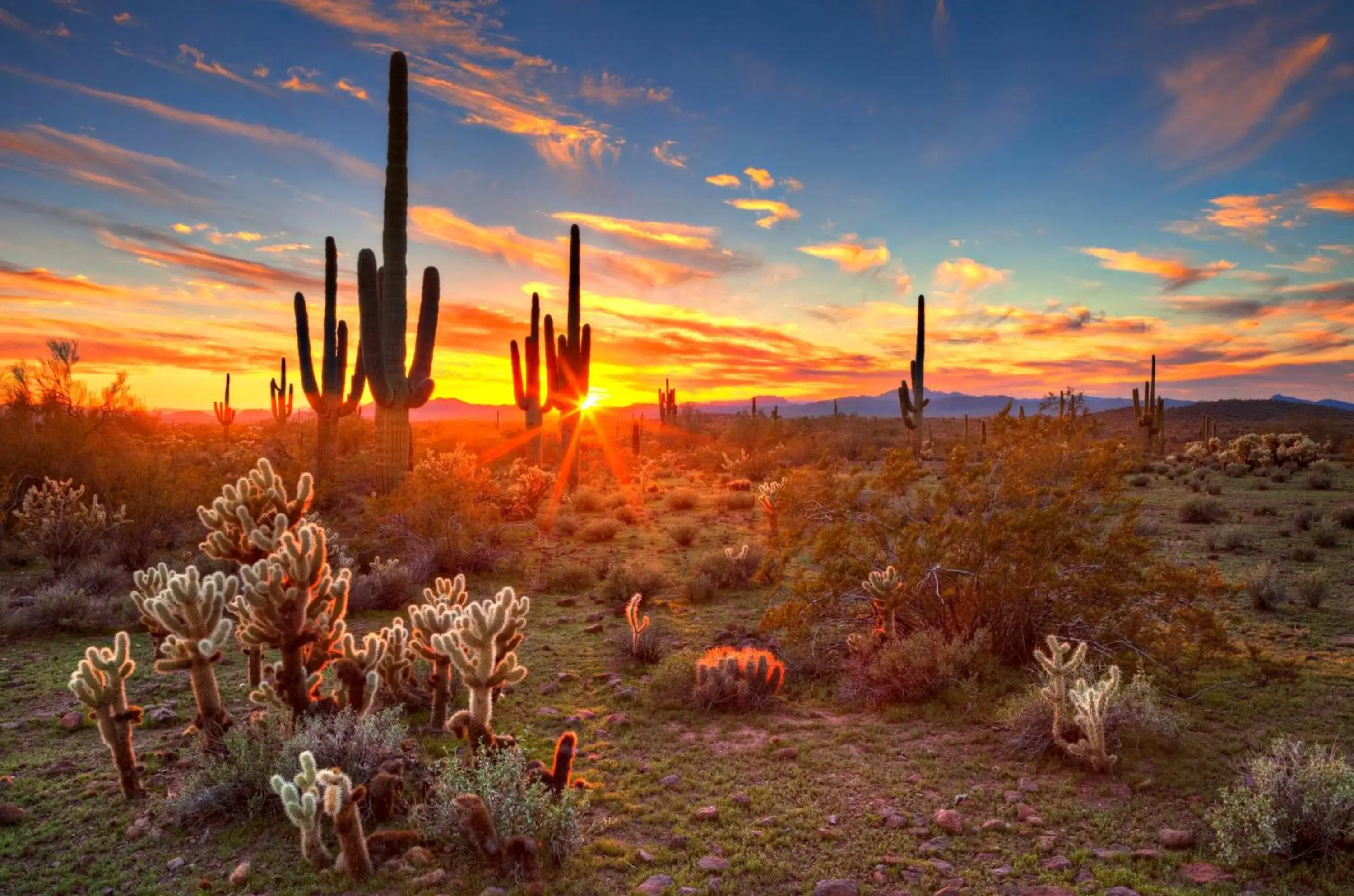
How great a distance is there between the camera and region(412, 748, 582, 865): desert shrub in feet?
14.8

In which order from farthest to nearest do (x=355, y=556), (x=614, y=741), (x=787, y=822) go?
(x=355, y=556)
(x=614, y=741)
(x=787, y=822)

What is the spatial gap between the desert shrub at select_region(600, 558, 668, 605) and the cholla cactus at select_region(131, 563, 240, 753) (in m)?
6.24

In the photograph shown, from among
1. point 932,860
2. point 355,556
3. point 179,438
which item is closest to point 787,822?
point 932,860

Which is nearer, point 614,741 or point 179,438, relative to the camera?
point 614,741

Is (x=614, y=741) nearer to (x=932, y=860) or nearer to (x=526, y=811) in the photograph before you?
(x=526, y=811)

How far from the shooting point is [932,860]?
4.53 m

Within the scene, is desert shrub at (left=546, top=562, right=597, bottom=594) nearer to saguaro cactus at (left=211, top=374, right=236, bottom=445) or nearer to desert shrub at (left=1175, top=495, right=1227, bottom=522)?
desert shrub at (left=1175, top=495, right=1227, bottom=522)

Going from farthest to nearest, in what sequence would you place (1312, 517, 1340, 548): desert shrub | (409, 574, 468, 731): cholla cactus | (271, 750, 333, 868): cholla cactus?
(1312, 517, 1340, 548): desert shrub → (409, 574, 468, 731): cholla cactus → (271, 750, 333, 868): cholla cactus

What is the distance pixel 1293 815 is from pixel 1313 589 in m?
7.51

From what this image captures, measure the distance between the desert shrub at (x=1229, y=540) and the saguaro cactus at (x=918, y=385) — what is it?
17252mm

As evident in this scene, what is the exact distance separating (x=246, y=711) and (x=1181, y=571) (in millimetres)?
9193

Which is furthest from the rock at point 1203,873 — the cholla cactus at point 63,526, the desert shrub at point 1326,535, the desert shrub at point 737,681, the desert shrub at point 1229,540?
the cholla cactus at point 63,526

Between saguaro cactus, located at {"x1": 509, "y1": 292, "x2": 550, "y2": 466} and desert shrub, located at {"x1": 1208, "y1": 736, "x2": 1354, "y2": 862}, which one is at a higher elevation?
saguaro cactus, located at {"x1": 509, "y1": 292, "x2": 550, "y2": 466}

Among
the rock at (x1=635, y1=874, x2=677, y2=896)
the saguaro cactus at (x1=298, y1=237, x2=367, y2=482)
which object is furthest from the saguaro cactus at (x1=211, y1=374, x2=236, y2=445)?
the rock at (x1=635, y1=874, x2=677, y2=896)
